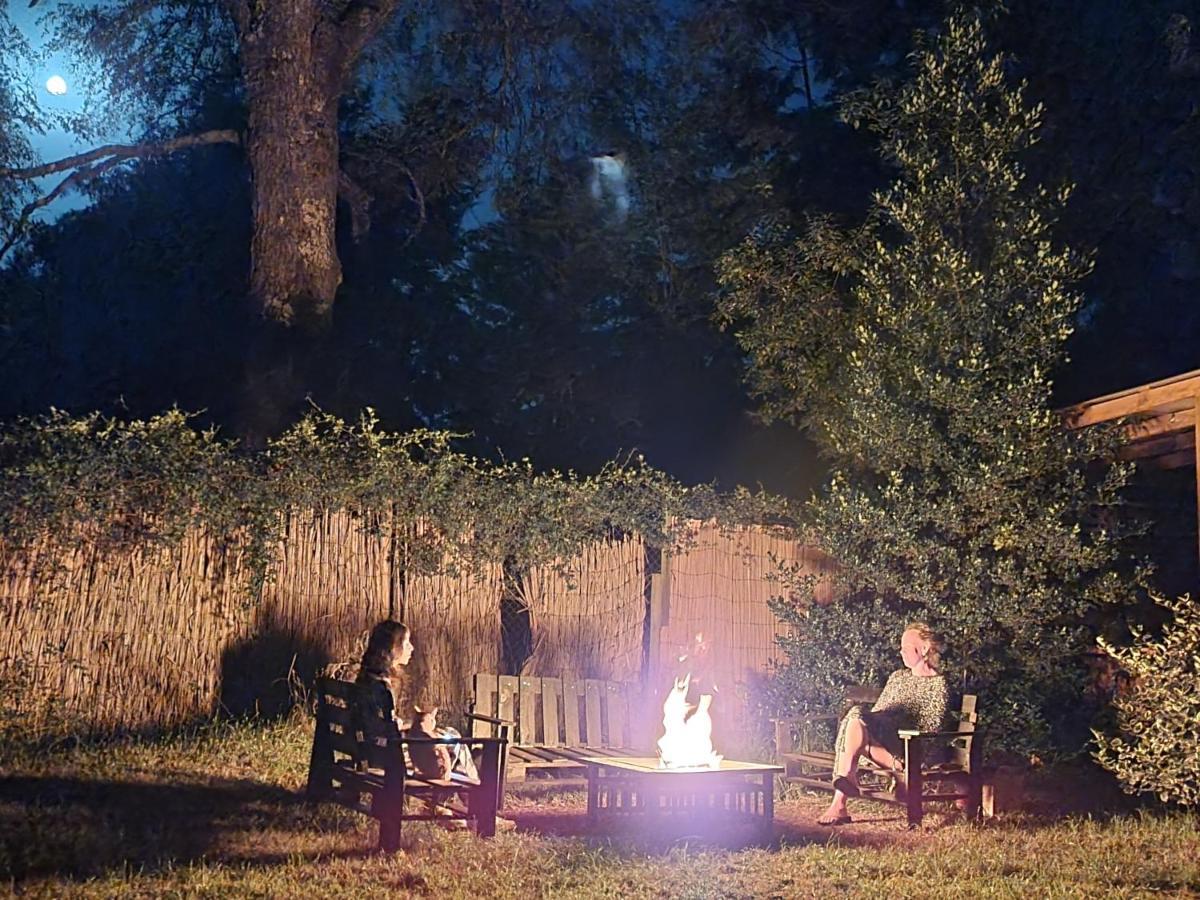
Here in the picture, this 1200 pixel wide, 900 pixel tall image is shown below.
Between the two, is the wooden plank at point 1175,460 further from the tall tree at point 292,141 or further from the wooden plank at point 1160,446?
the tall tree at point 292,141

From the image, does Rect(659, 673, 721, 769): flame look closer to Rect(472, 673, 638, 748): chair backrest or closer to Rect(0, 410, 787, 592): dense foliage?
Rect(472, 673, 638, 748): chair backrest

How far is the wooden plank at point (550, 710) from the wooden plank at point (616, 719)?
1.26 feet

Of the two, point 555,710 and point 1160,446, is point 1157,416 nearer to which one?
point 1160,446

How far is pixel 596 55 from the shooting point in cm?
1564

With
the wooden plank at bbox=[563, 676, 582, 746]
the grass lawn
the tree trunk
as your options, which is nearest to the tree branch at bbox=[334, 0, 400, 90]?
the tree trunk

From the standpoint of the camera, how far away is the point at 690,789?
23.5 ft

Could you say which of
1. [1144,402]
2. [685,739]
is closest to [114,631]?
[685,739]

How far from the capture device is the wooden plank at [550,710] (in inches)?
337

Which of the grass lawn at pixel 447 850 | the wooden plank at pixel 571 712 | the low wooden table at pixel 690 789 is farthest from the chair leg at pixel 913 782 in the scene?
the wooden plank at pixel 571 712

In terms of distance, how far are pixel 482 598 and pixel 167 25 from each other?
9098mm

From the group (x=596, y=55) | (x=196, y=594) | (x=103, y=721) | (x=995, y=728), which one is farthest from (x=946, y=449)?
(x=596, y=55)

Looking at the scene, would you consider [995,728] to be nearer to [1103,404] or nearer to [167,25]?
[1103,404]

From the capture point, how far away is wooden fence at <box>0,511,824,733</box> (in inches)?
330

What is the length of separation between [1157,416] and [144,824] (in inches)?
276
